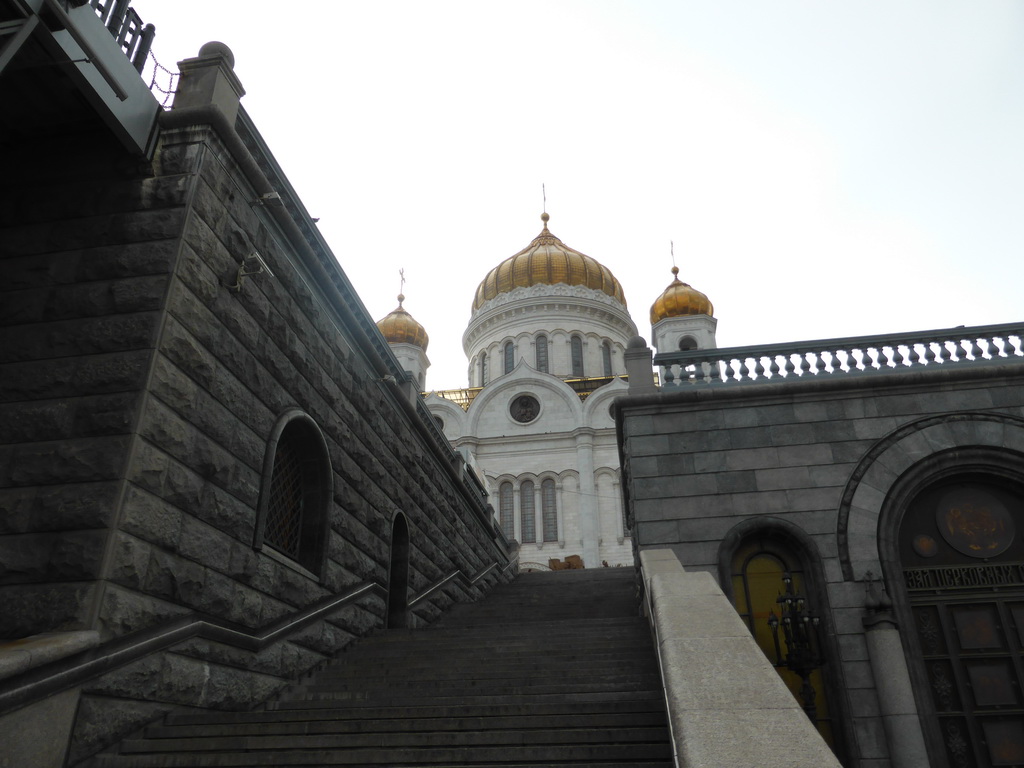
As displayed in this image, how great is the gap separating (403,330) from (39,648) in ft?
112

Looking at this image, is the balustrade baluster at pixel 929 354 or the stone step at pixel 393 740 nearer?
the stone step at pixel 393 740

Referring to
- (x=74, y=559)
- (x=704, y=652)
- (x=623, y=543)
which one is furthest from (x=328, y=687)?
(x=623, y=543)

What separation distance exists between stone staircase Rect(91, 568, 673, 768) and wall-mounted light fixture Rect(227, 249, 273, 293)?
12.0 ft

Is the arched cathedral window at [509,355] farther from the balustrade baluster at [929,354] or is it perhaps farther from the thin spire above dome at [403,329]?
the balustrade baluster at [929,354]

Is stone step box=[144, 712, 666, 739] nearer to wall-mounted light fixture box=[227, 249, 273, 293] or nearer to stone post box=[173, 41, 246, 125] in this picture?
wall-mounted light fixture box=[227, 249, 273, 293]

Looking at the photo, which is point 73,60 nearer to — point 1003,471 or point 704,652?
point 704,652

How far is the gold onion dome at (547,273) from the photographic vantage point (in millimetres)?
38531

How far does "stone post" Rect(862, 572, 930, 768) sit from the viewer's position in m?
8.90

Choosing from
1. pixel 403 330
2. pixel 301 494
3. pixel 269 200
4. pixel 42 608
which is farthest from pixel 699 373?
pixel 403 330

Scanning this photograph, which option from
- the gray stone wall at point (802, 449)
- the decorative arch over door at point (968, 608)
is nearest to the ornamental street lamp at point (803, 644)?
the gray stone wall at point (802, 449)

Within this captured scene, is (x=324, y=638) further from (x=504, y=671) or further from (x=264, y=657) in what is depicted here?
(x=504, y=671)

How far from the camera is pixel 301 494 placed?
861cm

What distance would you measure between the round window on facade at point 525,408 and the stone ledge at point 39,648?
27.5 m

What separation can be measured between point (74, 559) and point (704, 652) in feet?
13.8
